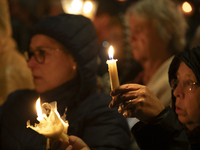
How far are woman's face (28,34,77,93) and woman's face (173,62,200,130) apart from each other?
1.00 m

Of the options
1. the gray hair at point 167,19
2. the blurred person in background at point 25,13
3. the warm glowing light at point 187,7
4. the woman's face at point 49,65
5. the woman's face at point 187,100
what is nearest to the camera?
the woman's face at point 187,100

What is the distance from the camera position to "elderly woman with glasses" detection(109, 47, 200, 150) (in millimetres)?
1280

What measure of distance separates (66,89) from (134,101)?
1.03m

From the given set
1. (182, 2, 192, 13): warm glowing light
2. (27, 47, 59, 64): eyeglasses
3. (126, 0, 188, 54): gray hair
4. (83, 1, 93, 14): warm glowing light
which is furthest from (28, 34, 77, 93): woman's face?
(182, 2, 192, 13): warm glowing light

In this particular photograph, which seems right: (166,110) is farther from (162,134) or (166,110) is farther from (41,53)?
(41,53)

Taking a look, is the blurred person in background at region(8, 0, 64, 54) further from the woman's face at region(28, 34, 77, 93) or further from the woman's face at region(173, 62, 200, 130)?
the woman's face at region(173, 62, 200, 130)

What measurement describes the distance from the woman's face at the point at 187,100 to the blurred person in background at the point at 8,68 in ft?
6.58

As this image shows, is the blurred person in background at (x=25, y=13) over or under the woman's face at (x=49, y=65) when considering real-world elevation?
over

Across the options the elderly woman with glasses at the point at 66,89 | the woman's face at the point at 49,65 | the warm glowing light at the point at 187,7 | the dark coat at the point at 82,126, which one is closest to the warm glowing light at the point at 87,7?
the warm glowing light at the point at 187,7

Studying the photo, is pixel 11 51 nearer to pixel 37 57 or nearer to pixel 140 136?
pixel 37 57

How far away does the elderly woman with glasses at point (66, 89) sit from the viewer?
2.03m

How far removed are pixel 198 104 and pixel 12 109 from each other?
5.14 feet

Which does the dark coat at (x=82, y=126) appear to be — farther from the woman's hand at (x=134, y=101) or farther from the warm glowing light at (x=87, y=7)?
the warm glowing light at (x=87, y=7)

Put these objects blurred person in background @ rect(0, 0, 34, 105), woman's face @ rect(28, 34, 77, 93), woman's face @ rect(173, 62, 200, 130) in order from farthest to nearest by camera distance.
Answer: blurred person in background @ rect(0, 0, 34, 105) → woman's face @ rect(28, 34, 77, 93) → woman's face @ rect(173, 62, 200, 130)
